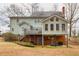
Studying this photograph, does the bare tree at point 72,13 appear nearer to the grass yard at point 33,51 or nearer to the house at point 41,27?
the house at point 41,27

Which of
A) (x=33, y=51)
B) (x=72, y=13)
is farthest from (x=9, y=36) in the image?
(x=72, y=13)

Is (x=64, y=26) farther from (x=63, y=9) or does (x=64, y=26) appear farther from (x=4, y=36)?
(x=4, y=36)

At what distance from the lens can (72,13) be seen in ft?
16.6

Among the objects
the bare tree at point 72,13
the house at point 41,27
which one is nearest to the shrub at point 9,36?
the house at point 41,27

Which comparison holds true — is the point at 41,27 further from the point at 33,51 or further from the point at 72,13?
the point at 72,13

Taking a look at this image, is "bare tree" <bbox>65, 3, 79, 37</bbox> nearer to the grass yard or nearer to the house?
the house

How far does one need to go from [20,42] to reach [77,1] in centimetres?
94

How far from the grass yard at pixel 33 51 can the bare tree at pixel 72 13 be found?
26 cm

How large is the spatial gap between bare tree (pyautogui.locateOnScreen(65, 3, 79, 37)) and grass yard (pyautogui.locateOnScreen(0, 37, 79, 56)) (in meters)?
0.26

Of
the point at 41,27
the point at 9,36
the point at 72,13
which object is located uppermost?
the point at 72,13

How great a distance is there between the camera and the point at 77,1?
504cm

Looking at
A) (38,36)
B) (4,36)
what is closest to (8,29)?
(4,36)

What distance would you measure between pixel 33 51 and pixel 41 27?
1.12ft

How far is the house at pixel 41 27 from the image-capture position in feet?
16.5
